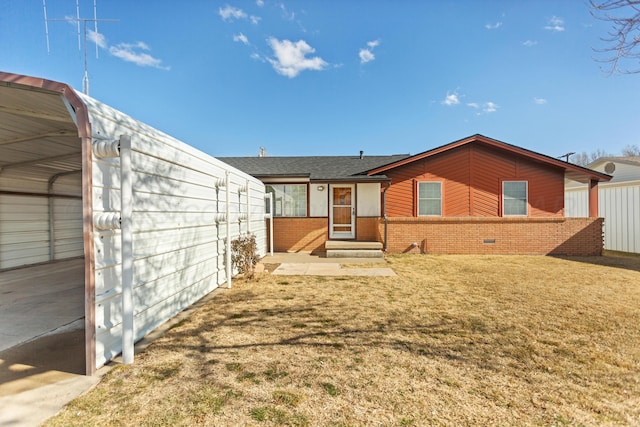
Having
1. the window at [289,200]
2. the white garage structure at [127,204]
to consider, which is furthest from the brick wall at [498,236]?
the white garage structure at [127,204]

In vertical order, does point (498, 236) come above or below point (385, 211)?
below

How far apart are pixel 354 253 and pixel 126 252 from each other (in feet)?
24.3

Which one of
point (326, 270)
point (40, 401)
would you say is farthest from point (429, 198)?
point (40, 401)

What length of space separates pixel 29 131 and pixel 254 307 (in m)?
4.75

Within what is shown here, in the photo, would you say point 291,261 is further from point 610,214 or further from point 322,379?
point 610,214

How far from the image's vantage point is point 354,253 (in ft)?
30.6

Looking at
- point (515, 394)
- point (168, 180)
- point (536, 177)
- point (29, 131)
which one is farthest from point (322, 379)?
point (536, 177)

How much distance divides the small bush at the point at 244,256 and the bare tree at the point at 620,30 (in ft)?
23.3

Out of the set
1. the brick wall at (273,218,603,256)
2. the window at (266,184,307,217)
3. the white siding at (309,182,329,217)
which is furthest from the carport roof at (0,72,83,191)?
the brick wall at (273,218,603,256)

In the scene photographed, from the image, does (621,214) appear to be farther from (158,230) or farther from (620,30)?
(158,230)

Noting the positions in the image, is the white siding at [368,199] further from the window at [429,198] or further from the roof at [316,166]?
the window at [429,198]

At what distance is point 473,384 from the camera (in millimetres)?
2396

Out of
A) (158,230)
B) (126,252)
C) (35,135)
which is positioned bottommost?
(126,252)

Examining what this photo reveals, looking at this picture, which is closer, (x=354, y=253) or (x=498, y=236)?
(x=354, y=253)
